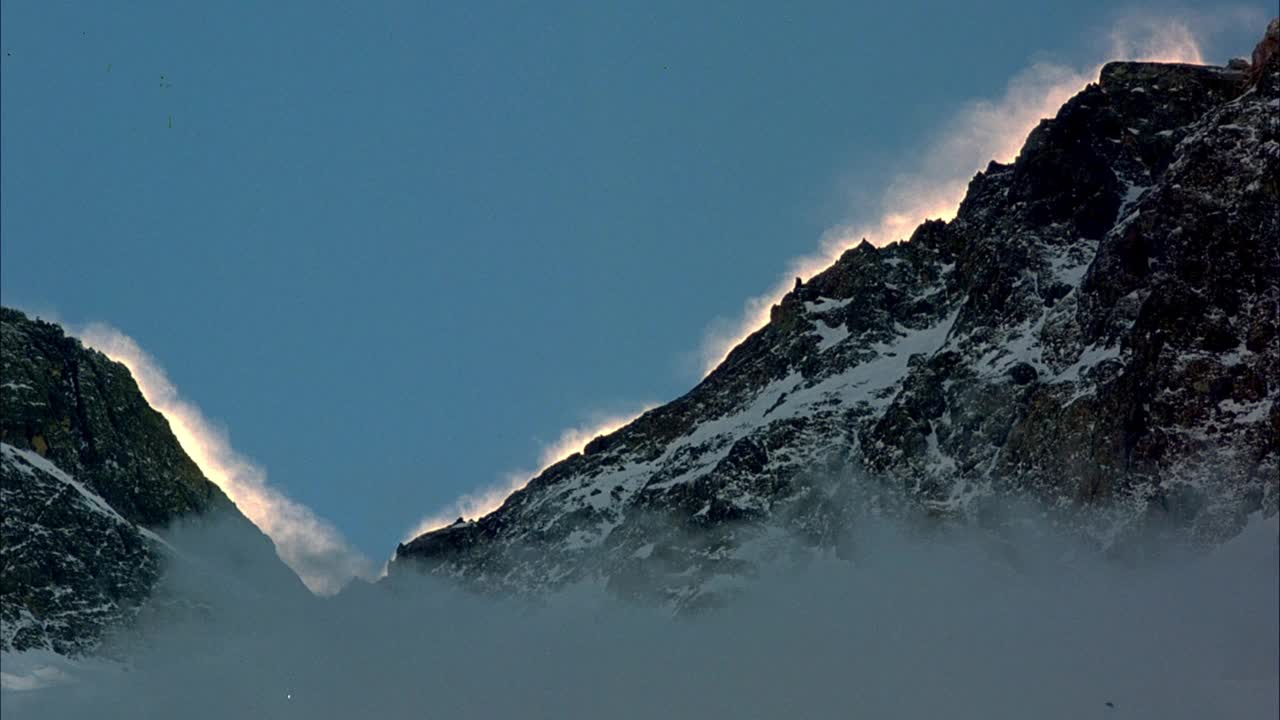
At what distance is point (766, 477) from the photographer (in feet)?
627

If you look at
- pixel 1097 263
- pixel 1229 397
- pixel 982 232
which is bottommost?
pixel 1229 397

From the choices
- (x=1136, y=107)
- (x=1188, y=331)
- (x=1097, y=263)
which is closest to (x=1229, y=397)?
(x=1188, y=331)

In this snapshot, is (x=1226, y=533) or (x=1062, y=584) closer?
(x=1226, y=533)

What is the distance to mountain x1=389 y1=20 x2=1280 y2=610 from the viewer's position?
121 m

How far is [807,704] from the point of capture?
473 feet

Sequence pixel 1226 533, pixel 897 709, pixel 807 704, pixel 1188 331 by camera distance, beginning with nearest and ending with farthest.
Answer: pixel 1226 533
pixel 1188 331
pixel 897 709
pixel 807 704

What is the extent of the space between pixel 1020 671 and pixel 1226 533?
19859 millimetres

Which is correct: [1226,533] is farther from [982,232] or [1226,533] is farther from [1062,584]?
[982,232]

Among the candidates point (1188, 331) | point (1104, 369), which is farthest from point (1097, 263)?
point (1188, 331)

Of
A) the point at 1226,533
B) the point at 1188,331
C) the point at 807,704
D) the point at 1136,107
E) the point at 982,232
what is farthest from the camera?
the point at 982,232

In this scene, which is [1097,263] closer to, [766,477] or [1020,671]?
[1020,671]

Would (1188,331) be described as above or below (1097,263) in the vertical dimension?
below

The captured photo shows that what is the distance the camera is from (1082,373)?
141375 mm

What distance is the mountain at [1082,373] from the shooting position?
397ft
